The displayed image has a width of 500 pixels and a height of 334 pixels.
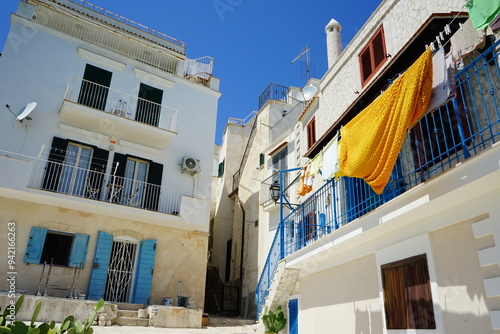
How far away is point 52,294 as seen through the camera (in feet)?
42.2

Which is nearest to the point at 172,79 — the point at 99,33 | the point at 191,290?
the point at 99,33

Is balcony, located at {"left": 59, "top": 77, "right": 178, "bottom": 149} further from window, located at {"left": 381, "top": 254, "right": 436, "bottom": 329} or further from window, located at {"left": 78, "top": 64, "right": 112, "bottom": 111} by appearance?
window, located at {"left": 381, "top": 254, "right": 436, "bottom": 329}

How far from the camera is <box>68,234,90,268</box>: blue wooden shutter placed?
13.5m

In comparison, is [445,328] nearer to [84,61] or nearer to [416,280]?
[416,280]

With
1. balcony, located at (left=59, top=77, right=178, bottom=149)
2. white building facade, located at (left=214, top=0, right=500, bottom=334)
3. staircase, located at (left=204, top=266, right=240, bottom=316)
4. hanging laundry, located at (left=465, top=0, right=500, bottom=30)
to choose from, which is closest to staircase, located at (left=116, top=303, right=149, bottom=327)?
white building facade, located at (left=214, top=0, right=500, bottom=334)

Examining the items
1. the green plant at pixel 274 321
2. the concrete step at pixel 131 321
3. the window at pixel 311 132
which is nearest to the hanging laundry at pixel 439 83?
the green plant at pixel 274 321

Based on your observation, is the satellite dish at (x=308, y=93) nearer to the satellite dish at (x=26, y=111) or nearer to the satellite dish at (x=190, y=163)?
the satellite dish at (x=190, y=163)

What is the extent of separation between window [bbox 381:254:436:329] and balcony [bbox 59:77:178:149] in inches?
496

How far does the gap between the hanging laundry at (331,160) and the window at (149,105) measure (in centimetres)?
1117

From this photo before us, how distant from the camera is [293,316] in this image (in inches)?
377

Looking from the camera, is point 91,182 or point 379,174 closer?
point 379,174

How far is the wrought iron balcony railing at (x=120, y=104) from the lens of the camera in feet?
52.3

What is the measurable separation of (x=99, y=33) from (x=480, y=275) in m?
18.3

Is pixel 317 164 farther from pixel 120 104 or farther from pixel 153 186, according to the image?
pixel 120 104
